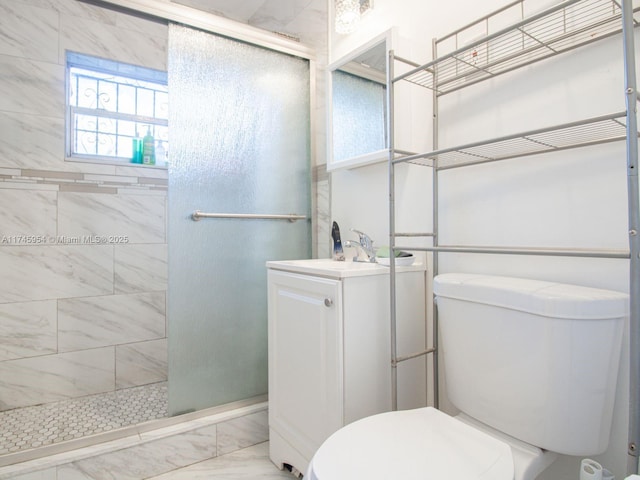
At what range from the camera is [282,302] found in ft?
4.66

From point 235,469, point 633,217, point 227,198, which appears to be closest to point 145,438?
point 235,469

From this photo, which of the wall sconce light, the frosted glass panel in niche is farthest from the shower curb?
the wall sconce light

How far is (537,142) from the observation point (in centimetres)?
99

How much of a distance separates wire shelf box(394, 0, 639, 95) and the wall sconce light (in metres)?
0.56

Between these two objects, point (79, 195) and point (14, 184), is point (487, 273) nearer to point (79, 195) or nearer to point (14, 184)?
point (79, 195)

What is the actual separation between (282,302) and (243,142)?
0.82 m

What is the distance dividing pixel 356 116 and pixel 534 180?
825 millimetres

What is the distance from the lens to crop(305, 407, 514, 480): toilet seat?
72 cm

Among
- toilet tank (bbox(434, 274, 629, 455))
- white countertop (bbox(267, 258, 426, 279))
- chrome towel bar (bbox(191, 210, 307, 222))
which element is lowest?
toilet tank (bbox(434, 274, 629, 455))

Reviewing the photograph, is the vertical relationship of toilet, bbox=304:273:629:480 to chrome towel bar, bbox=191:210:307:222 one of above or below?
below

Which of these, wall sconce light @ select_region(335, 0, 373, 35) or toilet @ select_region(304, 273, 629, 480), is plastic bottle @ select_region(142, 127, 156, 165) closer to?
wall sconce light @ select_region(335, 0, 373, 35)

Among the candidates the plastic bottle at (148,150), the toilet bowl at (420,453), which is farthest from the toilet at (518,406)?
the plastic bottle at (148,150)

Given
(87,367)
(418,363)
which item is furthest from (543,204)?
(87,367)

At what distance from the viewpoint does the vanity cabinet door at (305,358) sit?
3.82 ft
